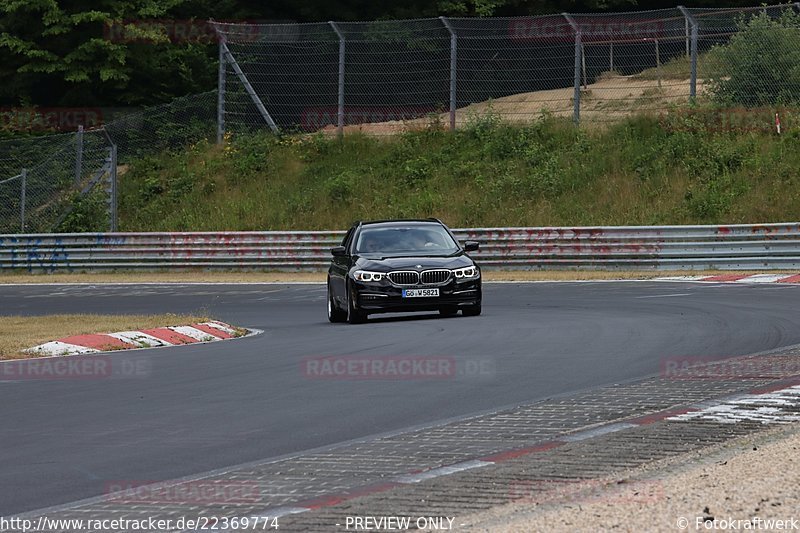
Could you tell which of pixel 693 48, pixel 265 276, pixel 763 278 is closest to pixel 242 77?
pixel 265 276

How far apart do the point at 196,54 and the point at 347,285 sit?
31865 mm

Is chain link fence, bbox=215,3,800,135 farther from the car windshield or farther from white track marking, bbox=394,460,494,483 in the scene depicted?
white track marking, bbox=394,460,494,483

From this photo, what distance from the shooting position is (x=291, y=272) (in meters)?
35.2

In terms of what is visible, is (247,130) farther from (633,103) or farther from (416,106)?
(633,103)

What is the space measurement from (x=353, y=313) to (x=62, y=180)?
22.8 meters

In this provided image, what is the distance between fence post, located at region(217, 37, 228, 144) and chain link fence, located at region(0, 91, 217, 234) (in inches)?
17.1

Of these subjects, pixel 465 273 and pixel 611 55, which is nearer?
pixel 465 273

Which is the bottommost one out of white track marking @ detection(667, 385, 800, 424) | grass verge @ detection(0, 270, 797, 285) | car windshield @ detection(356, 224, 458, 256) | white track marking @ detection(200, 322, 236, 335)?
grass verge @ detection(0, 270, 797, 285)

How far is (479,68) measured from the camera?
38.8 meters

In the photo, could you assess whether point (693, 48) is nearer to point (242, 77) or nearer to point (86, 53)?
point (242, 77)

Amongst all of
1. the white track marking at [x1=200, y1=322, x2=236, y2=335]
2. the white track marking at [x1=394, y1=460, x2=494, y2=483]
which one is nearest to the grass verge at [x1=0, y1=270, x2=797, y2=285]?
the white track marking at [x1=200, y1=322, x2=236, y2=335]

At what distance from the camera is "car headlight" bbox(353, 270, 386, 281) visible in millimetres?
19438

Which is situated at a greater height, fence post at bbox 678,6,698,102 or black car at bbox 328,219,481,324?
fence post at bbox 678,6,698,102

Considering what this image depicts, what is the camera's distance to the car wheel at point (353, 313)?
19.6 metres
